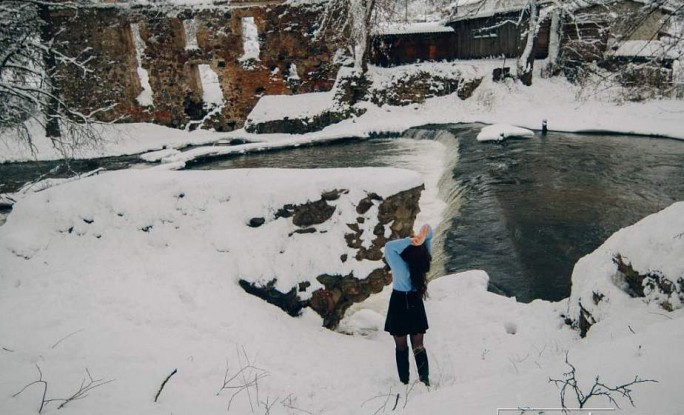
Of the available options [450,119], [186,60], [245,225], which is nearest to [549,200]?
[245,225]

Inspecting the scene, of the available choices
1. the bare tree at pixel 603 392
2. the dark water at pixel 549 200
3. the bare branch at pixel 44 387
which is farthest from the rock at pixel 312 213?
the bare tree at pixel 603 392

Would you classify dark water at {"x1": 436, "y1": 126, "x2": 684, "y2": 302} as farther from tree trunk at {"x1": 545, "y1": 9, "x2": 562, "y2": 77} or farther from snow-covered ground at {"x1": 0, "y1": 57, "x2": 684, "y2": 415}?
tree trunk at {"x1": 545, "y1": 9, "x2": 562, "y2": 77}

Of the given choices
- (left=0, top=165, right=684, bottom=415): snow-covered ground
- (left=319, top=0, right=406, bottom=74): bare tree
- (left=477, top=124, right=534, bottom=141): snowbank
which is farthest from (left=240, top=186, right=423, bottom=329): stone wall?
(left=319, top=0, right=406, bottom=74): bare tree

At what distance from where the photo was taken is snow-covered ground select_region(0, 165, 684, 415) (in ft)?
9.64

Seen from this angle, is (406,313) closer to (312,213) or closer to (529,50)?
(312,213)

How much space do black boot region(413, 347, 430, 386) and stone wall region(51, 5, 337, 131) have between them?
20842mm

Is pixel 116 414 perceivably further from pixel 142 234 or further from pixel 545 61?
pixel 545 61

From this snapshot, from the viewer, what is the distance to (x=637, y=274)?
4.09 m

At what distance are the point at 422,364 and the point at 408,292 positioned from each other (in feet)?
2.74

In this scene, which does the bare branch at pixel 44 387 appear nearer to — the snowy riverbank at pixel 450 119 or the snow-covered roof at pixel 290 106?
the snowy riverbank at pixel 450 119

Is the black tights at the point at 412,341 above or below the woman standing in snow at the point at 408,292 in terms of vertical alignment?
below

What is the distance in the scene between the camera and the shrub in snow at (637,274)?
3.76 m

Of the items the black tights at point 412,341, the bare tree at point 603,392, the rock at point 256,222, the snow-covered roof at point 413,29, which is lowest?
the black tights at point 412,341

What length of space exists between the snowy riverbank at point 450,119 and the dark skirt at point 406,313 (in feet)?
43.3
